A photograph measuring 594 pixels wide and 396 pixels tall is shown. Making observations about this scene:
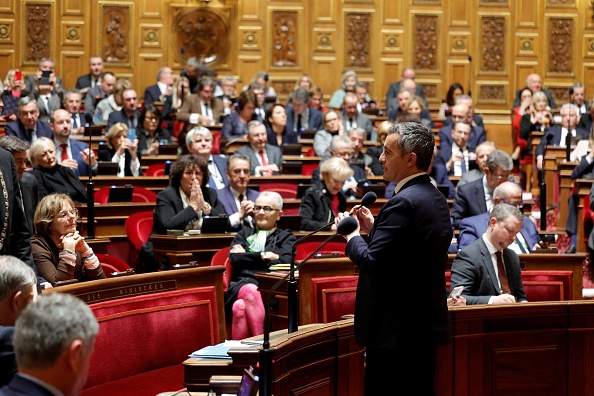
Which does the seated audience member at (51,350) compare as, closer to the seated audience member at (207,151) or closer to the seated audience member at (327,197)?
the seated audience member at (327,197)

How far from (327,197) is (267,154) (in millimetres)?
2320

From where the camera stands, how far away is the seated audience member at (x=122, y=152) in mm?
8977

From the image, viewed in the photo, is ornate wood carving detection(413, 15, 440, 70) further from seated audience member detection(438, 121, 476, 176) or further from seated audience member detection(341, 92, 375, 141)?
seated audience member detection(438, 121, 476, 176)

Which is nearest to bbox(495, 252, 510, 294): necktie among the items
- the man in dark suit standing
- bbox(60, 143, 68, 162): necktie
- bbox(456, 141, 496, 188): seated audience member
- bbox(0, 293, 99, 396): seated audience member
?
the man in dark suit standing

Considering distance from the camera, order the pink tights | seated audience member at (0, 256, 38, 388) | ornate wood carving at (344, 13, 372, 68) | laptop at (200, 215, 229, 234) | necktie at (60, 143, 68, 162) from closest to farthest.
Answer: seated audience member at (0, 256, 38, 388), the pink tights, laptop at (200, 215, 229, 234), necktie at (60, 143, 68, 162), ornate wood carving at (344, 13, 372, 68)

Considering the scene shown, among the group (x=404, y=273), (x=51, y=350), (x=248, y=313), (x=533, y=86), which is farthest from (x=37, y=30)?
(x=51, y=350)

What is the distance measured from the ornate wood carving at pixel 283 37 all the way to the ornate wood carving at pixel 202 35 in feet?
2.35

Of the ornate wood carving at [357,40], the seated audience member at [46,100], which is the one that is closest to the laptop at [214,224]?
the seated audience member at [46,100]

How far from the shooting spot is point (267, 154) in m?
9.30

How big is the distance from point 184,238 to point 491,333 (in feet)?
8.50

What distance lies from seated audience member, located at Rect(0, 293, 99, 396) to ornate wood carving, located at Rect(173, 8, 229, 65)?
12863 millimetres

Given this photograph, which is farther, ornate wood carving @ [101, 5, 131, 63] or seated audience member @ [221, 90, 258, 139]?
ornate wood carving @ [101, 5, 131, 63]

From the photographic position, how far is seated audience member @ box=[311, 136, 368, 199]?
8.06m

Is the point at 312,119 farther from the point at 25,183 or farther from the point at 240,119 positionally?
the point at 25,183
